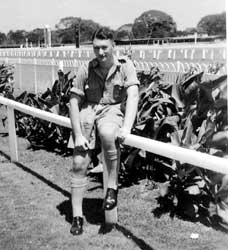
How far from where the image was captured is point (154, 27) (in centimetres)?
11244

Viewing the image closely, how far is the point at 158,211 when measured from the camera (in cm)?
458

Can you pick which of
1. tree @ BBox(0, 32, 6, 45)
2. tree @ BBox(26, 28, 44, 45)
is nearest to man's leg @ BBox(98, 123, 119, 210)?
tree @ BBox(0, 32, 6, 45)

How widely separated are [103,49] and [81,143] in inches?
30.1

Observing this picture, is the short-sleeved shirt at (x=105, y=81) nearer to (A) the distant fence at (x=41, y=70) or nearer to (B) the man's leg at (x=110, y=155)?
(B) the man's leg at (x=110, y=155)

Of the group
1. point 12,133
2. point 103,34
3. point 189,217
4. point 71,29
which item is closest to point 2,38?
point 71,29

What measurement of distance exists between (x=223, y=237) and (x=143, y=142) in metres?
1.14

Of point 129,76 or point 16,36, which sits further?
point 16,36

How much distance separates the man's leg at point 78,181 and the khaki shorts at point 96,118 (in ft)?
0.41

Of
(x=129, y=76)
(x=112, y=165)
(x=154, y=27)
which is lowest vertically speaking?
(x=112, y=165)

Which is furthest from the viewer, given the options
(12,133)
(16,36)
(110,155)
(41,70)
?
(16,36)

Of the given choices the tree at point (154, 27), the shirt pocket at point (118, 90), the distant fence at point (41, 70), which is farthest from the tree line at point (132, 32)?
the shirt pocket at point (118, 90)

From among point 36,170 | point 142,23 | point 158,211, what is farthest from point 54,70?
point 142,23

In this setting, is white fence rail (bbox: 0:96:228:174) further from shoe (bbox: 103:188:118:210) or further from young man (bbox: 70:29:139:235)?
shoe (bbox: 103:188:118:210)

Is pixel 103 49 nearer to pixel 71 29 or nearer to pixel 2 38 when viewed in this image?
pixel 2 38
